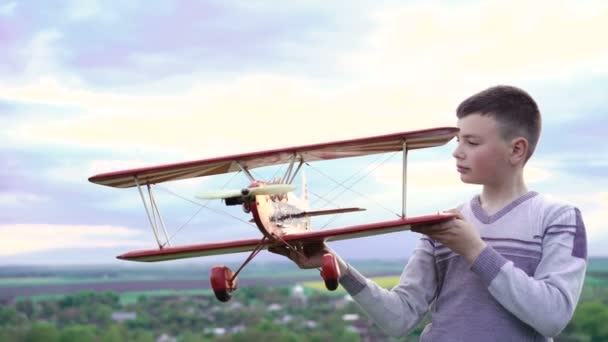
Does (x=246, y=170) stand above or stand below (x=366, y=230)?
above

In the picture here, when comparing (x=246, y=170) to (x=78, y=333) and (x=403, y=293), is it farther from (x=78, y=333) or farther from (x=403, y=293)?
(x=78, y=333)

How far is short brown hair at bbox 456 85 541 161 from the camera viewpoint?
2064 mm

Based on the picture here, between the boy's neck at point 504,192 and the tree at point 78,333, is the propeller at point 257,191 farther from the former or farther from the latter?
the tree at point 78,333

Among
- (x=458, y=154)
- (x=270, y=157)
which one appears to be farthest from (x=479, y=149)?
(x=270, y=157)

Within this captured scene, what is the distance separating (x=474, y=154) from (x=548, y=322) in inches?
16.4

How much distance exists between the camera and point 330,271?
6.64 feet

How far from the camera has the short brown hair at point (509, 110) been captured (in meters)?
2.06

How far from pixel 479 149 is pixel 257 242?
2.35ft

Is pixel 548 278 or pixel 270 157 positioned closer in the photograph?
pixel 548 278

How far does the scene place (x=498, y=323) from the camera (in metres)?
2.05

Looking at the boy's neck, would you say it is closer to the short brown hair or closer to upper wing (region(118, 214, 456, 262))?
the short brown hair

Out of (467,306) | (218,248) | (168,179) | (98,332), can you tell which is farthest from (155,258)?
(98,332)

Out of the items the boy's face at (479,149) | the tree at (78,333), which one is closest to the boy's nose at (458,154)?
the boy's face at (479,149)

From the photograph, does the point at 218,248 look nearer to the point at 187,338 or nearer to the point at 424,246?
the point at 424,246
